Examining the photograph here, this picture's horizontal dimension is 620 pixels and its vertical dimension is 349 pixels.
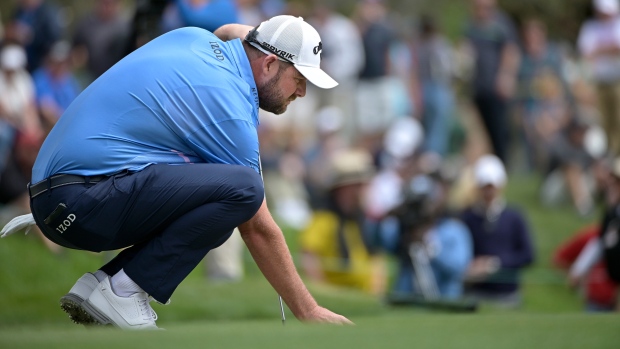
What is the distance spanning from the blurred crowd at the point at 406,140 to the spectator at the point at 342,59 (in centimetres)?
2

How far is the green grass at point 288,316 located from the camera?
4766mm

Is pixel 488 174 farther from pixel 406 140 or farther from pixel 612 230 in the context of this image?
pixel 406 140

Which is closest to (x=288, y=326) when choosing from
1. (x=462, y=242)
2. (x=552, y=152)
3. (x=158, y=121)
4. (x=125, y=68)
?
(x=158, y=121)

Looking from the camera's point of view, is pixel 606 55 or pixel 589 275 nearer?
pixel 589 275

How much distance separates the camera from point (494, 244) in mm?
12594

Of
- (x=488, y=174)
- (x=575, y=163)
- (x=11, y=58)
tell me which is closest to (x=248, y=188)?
(x=488, y=174)

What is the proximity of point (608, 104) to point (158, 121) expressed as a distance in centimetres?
1150

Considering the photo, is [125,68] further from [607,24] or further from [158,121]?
[607,24]

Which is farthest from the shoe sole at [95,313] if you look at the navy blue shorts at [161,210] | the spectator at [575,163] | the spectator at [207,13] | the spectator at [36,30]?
the spectator at [575,163]

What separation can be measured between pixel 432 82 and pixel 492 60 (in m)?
1.01

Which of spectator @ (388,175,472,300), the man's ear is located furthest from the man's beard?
spectator @ (388,175,472,300)

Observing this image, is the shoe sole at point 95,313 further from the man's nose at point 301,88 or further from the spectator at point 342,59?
the spectator at point 342,59

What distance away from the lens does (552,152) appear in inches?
693

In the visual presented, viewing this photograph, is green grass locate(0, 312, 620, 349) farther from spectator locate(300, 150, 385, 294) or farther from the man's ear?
spectator locate(300, 150, 385, 294)
